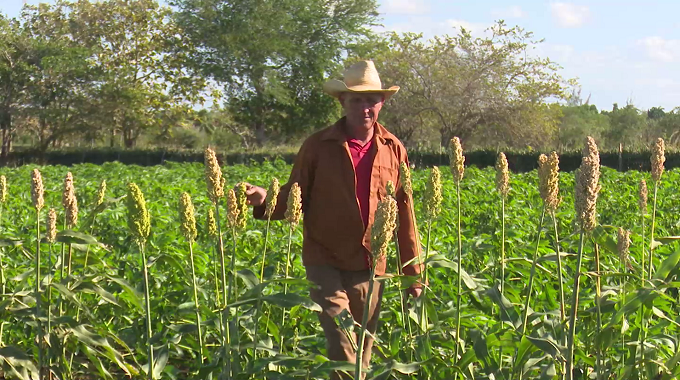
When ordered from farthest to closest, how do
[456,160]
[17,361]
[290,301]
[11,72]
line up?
1. [11,72]
2. [17,361]
3. [456,160]
4. [290,301]

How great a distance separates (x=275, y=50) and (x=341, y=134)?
152 feet

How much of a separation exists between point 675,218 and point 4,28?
150 feet

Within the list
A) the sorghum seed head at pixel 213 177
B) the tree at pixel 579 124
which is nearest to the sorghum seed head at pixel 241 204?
the sorghum seed head at pixel 213 177

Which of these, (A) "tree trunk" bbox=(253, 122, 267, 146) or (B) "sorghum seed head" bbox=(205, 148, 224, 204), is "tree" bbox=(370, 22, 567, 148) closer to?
(A) "tree trunk" bbox=(253, 122, 267, 146)

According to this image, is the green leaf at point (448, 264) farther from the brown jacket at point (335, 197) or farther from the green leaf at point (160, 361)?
the green leaf at point (160, 361)

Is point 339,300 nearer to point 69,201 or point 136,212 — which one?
point 69,201

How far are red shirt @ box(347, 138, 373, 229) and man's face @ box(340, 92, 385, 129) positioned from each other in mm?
127

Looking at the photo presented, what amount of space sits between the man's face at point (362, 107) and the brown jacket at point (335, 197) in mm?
114

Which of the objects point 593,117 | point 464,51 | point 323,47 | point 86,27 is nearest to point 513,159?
point 464,51

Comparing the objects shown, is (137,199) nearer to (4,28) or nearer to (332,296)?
(332,296)

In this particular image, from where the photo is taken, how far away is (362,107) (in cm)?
448

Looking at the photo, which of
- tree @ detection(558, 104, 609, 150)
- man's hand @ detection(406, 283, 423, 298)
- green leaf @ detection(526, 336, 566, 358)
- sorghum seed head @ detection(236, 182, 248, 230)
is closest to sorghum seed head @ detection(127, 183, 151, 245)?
sorghum seed head @ detection(236, 182, 248, 230)

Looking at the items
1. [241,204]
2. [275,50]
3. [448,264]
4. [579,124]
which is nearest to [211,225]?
[241,204]

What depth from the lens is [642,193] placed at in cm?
399
